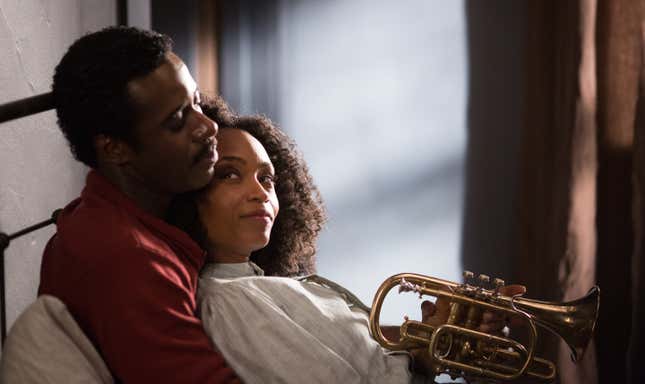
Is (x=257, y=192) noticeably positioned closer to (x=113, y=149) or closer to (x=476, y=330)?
(x=113, y=149)

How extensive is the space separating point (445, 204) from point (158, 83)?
1.49 metres

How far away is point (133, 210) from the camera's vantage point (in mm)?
1128

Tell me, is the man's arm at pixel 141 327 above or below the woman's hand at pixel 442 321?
above

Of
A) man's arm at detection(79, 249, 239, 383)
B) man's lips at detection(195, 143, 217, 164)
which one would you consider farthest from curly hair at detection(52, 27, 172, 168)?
man's arm at detection(79, 249, 239, 383)

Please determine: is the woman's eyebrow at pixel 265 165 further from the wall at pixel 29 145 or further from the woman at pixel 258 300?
the wall at pixel 29 145

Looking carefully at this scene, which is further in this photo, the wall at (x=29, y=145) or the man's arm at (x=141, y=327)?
the wall at (x=29, y=145)

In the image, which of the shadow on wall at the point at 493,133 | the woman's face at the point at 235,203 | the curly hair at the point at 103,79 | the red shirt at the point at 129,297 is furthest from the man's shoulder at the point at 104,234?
the shadow on wall at the point at 493,133

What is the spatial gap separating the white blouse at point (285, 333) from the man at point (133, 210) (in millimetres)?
85

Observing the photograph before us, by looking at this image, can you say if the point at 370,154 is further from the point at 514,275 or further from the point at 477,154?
the point at 514,275

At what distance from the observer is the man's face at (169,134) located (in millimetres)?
1101

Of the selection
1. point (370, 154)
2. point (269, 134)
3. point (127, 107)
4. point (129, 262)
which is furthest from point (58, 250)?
point (370, 154)

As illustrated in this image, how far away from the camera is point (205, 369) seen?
3.42ft

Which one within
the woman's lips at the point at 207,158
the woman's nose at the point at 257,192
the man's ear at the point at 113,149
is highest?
the man's ear at the point at 113,149

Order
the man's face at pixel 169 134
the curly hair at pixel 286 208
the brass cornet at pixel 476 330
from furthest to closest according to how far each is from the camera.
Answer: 1. the curly hair at pixel 286 208
2. the brass cornet at pixel 476 330
3. the man's face at pixel 169 134
